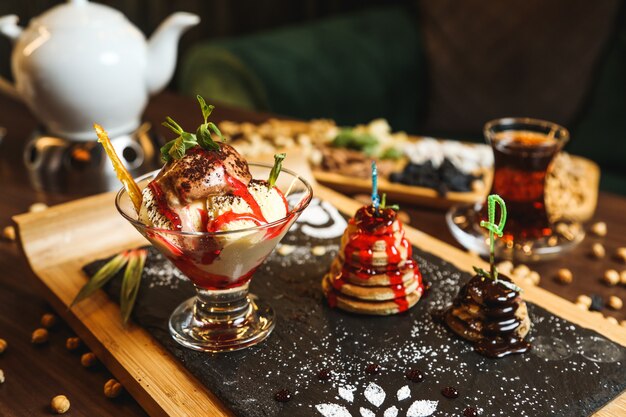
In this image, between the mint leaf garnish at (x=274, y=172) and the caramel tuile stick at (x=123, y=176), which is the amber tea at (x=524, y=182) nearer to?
the mint leaf garnish at (x=274, y=172)

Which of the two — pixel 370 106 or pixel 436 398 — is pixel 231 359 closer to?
pixel 436 398

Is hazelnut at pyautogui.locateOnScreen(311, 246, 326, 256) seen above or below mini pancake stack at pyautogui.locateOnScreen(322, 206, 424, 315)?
below

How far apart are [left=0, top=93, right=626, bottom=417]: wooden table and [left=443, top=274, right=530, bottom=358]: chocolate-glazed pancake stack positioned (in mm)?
276

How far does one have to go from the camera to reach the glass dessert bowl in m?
0.93

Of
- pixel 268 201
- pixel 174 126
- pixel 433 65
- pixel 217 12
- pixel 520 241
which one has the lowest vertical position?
pixel 433 65

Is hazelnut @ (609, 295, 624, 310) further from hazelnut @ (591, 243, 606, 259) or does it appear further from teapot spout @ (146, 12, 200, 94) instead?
teapot spout @ (146, 12, 200, 94)

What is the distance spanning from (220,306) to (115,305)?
0.19 metres

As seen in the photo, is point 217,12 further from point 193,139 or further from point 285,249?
point 193,139

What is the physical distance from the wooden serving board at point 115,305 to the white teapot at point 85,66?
12.7 inches

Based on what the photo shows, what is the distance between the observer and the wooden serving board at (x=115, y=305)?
3.03 ft

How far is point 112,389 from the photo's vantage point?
97 centimetres

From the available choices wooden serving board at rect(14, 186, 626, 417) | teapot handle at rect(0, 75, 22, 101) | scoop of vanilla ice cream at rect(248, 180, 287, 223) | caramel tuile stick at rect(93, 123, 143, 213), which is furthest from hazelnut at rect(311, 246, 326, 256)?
teapot handle at rect(0, 75, 22, 101)

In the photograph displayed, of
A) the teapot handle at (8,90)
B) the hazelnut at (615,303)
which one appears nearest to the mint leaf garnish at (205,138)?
the hazelnut at (615,303)

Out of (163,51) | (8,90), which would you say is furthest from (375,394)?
(8,90)
